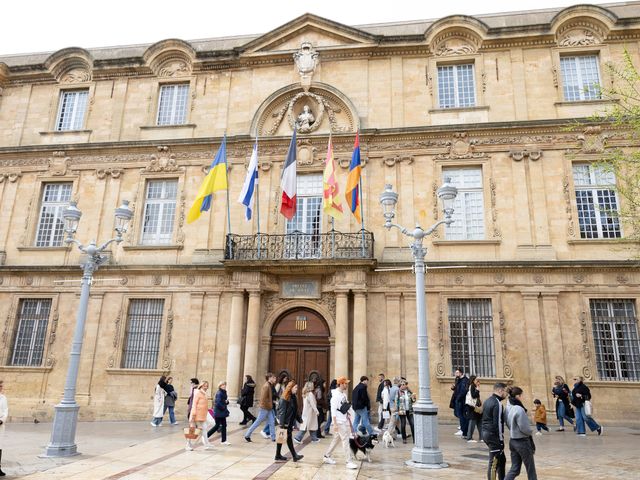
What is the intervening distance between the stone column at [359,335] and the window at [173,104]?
992 centimetres

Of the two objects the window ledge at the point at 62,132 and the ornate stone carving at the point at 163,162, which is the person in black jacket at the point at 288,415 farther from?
the window ledge at the point at 62,132

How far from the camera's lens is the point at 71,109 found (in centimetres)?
1930

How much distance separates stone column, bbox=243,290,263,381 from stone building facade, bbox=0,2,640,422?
0.07m

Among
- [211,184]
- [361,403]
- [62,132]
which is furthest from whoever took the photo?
[62,132]

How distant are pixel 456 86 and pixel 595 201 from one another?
6.13 m

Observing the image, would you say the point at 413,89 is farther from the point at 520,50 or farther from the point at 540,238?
the point at 540,238

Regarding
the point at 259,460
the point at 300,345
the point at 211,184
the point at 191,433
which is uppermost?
the point at 211,184

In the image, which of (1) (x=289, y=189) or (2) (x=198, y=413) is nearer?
(2) (x=198, y=413)

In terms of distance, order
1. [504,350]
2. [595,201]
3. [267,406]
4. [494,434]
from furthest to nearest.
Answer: [595,201]
[504,350]
[267,406]
[494,434]

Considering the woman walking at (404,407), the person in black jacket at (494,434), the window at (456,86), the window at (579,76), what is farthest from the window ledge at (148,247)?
the window at (579,76)

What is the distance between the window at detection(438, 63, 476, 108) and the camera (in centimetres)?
1691

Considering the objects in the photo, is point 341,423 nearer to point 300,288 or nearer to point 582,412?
point 582,412

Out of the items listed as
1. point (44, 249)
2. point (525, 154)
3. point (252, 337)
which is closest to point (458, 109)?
point (525, 154)

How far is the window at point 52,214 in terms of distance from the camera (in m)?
17.6
